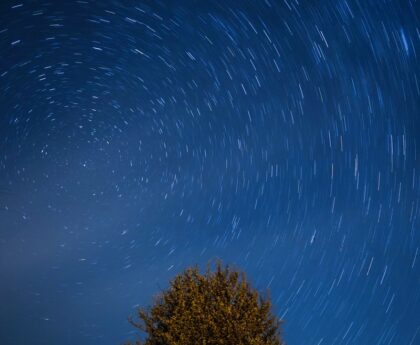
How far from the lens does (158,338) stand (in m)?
10.8

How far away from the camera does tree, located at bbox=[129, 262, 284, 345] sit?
9.98 meters

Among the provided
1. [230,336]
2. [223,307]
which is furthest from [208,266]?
[230,336]

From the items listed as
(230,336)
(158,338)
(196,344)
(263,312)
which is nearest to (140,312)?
(158,338)

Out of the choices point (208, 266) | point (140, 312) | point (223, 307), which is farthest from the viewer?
point (208, 266)

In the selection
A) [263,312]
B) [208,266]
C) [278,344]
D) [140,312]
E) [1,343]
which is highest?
[1,343]

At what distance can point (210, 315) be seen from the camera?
10.3 m

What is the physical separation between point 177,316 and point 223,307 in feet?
4.77

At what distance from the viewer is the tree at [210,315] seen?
9984 millimetres

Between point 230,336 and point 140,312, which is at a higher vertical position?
point 140,312

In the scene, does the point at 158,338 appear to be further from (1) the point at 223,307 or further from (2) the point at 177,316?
(1) the point at 223,307

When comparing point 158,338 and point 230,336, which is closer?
point 230,336

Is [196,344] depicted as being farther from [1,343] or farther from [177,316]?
[1,343]

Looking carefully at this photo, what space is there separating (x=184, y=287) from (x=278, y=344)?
11.4ft

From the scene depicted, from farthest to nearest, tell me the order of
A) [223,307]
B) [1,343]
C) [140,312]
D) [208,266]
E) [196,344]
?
1. [1,343]
2. [208,266]
3. [140,312]
4. [223,307]
5. [196,344]
